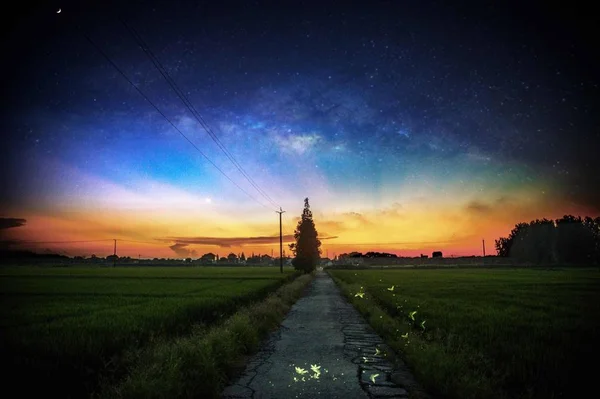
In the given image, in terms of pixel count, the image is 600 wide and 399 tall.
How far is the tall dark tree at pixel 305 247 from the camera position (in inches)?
2795

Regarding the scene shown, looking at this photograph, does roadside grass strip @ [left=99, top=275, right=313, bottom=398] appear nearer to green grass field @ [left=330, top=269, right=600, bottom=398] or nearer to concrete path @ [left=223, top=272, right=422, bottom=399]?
concrete path @ [left=223, top=272, right=422, bottom=399]

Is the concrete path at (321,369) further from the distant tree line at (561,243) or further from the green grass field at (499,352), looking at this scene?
the distant tree line at (561,243)

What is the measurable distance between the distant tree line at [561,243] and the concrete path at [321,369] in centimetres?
13663

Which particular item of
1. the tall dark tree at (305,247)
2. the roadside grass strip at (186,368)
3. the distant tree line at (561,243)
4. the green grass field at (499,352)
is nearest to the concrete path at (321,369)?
the roadside grass strip at (186,368)

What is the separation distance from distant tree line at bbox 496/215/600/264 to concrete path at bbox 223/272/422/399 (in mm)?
136629

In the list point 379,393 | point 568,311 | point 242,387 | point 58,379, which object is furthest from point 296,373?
point 568,311

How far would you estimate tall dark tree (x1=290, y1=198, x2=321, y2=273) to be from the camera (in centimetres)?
7100

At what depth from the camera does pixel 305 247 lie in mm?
71062

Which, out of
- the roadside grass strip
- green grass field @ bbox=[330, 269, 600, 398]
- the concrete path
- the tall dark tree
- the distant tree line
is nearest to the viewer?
the roadside grass strip

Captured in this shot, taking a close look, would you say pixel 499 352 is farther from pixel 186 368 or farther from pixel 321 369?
pixel 186 368

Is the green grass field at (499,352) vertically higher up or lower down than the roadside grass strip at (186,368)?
lower down

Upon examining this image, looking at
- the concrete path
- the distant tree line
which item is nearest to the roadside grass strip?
the concrete path

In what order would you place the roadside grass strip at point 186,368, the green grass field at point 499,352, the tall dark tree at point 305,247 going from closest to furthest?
1. the roadside grass strip at point 186,368
2. the green grass field at point 499,352
3. the tall dark tree at point 305,247

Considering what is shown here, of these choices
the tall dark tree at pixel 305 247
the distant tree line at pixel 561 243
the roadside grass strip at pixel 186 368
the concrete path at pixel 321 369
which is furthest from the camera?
the distant tree line at pixel 561 243
